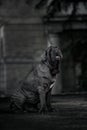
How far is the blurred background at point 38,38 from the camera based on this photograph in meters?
21.6

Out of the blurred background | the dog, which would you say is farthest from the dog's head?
the blurred background

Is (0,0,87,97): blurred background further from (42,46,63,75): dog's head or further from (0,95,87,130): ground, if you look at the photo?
(42,46,63,75): dog's head

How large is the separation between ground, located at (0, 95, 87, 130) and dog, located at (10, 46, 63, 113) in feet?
0.62

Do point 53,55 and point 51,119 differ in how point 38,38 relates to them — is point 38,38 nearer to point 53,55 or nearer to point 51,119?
point 53,55

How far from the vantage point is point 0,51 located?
2227 centimetres

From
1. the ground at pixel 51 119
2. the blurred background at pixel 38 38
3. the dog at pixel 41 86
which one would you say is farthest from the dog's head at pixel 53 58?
the blurred background at pixel 38 38

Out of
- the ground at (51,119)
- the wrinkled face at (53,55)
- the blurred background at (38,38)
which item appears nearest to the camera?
the ground at (51,119)

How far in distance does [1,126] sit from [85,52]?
1693cm

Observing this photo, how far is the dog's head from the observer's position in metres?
6.46

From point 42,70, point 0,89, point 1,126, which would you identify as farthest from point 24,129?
point 0,89

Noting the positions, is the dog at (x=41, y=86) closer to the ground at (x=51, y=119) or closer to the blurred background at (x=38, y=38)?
the ground at (x=51, y=119)

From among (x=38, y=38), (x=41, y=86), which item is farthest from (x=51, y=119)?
(x=38, y=38)

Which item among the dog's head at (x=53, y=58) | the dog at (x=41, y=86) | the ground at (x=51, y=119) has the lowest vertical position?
the ground at (x=51, y=119)

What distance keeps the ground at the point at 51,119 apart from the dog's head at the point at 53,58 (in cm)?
54
